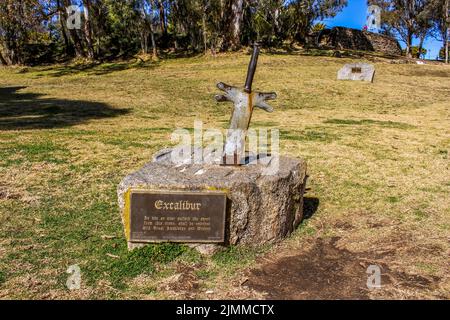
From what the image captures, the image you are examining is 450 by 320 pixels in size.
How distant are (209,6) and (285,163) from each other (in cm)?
2941

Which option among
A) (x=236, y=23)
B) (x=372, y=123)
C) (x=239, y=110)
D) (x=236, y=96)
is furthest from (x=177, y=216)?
(x=236, y=23)

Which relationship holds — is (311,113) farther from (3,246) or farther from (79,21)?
(79,21)

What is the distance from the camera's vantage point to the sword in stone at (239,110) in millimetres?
5875

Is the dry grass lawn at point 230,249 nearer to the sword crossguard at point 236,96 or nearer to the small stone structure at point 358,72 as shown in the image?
the sword crossguard at point 236,96

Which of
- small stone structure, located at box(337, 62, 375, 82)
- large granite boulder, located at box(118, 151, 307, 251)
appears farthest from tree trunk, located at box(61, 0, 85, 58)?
large granite boulder, located at box(118, 151, 307, 251)

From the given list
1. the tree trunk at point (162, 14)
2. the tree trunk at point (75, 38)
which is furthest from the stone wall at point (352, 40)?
the tree trunk at point (75, 38)

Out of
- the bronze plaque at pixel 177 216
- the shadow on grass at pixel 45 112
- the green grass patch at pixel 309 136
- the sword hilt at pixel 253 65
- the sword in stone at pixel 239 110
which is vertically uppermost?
the sword hilt at pixel 253 65

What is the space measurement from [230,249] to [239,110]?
1.83 metres

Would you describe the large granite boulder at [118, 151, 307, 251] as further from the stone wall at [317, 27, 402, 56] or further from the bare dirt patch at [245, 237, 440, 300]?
the stone wall at [317, 27, 402, 56]

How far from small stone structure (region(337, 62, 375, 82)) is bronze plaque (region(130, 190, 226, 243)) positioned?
2108 cm

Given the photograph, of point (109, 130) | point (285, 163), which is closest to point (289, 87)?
point (109, 130)

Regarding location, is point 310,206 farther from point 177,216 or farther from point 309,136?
point 309,136

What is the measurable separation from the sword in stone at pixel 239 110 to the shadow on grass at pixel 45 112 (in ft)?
29.8

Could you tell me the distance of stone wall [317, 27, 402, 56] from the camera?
4394 cm
